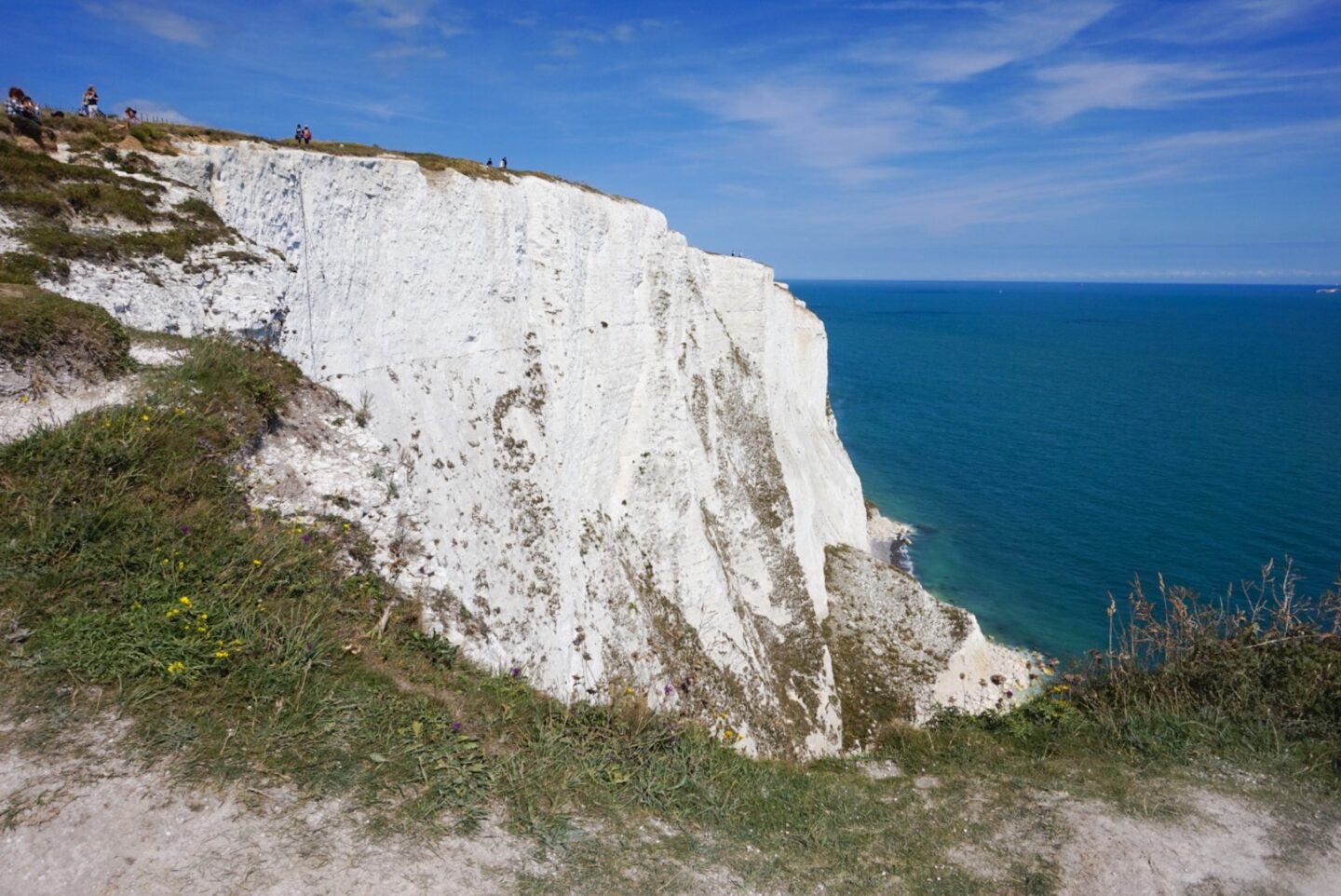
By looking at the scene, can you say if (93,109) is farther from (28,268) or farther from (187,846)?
(187,846)

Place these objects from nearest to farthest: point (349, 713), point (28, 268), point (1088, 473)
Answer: point (349, 713), point (28, 268), point (1088, 473)

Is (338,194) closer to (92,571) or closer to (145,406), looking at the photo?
(145,406)

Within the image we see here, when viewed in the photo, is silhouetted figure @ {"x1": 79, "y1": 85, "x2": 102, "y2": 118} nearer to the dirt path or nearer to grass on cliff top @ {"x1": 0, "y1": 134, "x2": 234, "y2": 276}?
grass on cliff top @ {"x1": 0, "y1": 134, "x2": 234, "y2": 276}

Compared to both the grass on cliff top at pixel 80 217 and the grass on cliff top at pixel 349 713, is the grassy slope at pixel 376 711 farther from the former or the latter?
the grass on cliff top at pixel 80 217

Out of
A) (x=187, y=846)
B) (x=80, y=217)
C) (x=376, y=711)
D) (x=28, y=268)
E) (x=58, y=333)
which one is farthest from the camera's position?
(x=80, y=217)

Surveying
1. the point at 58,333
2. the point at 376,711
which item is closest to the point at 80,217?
the point at 58,333

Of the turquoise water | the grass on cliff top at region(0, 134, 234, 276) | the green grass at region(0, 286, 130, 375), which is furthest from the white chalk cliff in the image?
the turquoise water

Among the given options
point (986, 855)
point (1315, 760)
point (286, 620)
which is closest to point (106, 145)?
point (286, 620)
